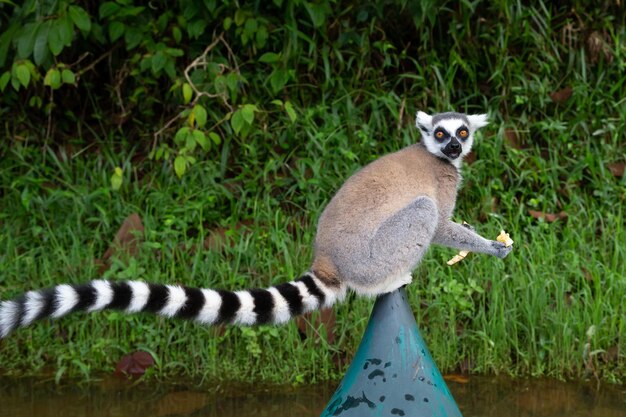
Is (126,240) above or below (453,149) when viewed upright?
below

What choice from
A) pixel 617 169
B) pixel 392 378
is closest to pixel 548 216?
pixel 617 169

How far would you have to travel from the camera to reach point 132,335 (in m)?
5.09

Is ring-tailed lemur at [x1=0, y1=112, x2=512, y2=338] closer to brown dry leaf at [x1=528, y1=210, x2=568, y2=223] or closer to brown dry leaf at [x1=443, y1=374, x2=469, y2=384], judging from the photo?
brown dry leaf at [x1=443, y1=374, x2=469, y2=384]

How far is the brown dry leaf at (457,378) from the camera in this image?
496 centimetres

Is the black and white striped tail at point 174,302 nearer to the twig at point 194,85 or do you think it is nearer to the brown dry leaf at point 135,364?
the brown dry leaf at point 135,364

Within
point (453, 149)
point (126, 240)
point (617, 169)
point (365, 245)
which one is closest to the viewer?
point (365, 245)

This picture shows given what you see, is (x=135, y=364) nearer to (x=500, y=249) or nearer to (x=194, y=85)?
(x=194, y=85)

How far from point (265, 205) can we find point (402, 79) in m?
1.46

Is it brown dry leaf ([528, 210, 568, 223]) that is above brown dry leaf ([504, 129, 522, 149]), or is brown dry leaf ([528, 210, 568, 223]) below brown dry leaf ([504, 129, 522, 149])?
below

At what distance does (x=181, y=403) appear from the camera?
15.6ft

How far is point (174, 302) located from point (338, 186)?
9.56 ft

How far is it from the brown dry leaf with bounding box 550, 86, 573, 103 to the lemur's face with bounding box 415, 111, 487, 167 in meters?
2.65

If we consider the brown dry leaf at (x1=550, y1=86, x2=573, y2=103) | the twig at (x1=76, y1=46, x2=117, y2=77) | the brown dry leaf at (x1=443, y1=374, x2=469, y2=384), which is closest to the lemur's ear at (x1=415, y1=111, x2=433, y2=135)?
the brown dry leaf at (x1=443, y1=374, x2=469, y2=384)

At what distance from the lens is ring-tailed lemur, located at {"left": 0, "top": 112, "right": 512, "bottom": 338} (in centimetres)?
279
